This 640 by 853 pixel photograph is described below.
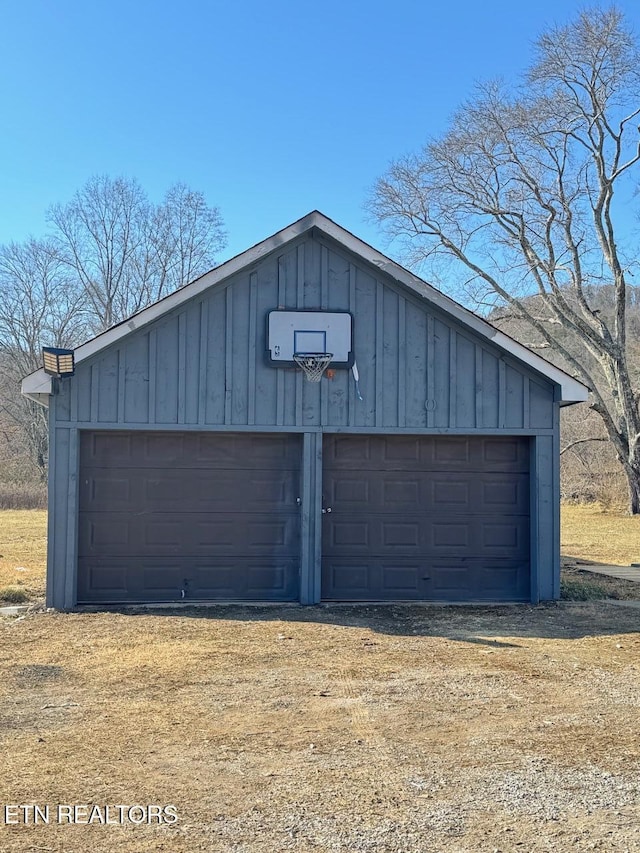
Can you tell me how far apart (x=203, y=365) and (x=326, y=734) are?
5828 millimetres

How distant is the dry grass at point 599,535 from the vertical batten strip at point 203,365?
8.79 meters

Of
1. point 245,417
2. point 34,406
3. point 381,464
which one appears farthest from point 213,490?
point 34,406

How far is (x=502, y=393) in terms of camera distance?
10938 mm

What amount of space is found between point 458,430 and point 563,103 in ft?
69.8

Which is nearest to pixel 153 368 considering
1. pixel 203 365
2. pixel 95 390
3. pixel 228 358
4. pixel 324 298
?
pixel 203 365

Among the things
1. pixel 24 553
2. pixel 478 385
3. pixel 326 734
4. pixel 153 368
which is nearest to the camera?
pixel 326 734

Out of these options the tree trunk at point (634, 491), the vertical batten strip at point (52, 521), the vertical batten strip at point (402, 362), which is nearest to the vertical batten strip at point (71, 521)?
the vertical batten strip at point (52, 521)

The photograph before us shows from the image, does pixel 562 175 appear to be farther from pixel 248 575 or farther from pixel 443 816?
pixel 443 816

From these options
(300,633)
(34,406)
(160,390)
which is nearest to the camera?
(300,633)

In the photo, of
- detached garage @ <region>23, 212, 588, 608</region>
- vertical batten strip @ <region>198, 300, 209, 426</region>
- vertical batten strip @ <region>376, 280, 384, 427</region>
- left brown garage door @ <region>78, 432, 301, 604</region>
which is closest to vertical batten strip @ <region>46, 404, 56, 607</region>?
detached garage @ <region>23, 212, 588, 608</region>

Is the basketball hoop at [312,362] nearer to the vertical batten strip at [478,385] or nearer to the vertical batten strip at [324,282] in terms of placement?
the vertical batten strip at [324,282]

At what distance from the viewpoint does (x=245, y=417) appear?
34.7ft

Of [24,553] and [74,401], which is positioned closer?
[74,401]

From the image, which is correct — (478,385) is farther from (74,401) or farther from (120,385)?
(74,401)
